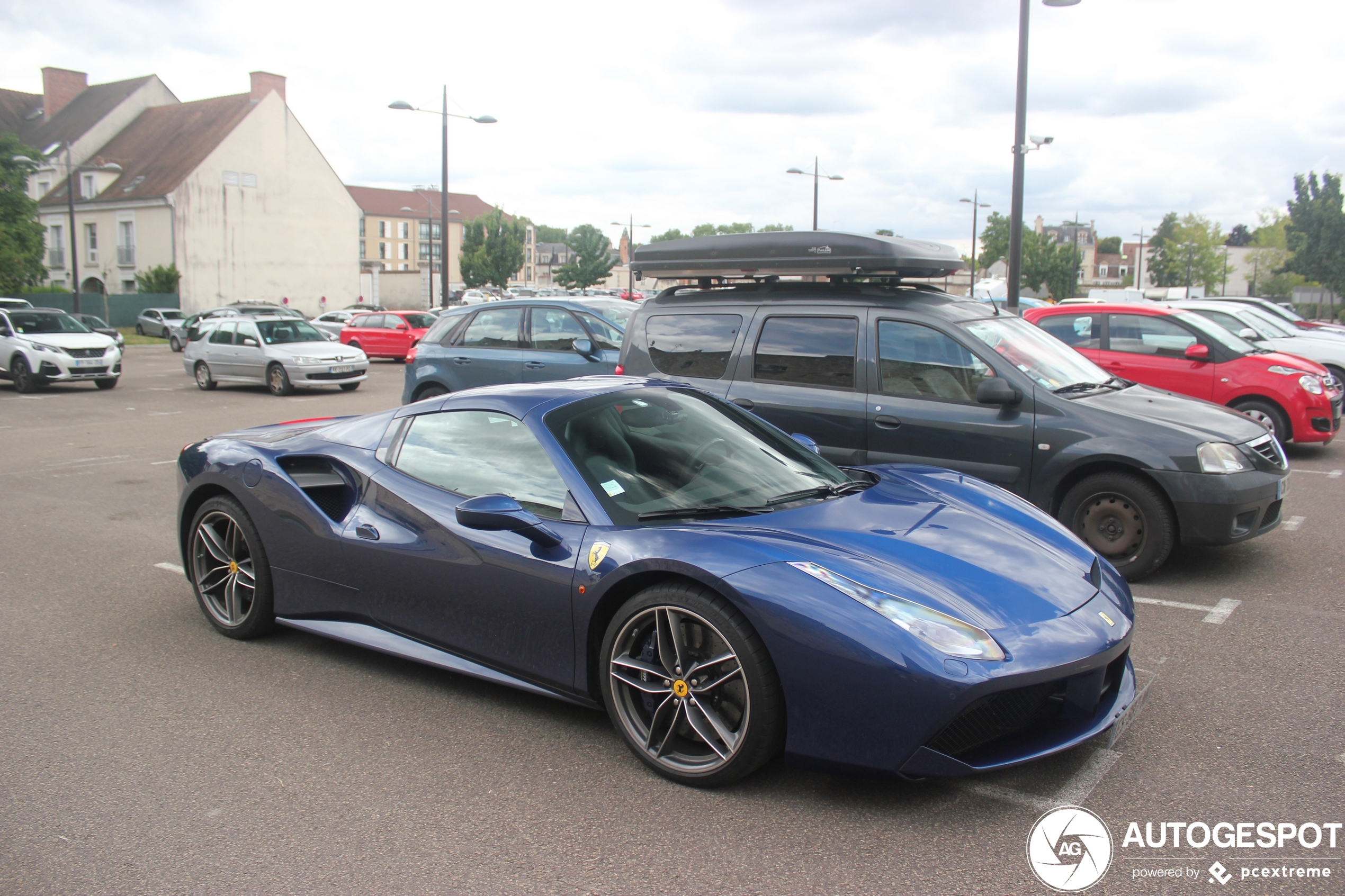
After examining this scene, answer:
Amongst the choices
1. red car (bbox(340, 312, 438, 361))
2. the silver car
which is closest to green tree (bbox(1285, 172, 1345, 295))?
red car (bbox(340, 312, 438, 361))

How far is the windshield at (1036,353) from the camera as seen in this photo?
624 cm

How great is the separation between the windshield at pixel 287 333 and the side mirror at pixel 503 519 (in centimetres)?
1797

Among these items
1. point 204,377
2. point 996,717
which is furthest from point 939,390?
point 204,377

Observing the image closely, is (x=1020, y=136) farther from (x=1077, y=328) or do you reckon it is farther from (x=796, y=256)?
(x=796, y=256)

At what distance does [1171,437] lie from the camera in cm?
570

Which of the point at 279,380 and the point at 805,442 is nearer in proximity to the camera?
the point at 805,442

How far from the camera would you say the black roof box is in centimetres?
638

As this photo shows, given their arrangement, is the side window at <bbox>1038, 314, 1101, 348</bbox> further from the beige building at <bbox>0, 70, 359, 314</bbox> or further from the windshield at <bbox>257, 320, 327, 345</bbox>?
the beige building at <bbox>0, 70, 359, 314</bbox>

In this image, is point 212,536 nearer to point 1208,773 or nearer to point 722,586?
point 722,586

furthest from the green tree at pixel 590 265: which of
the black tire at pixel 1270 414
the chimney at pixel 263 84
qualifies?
the black tire at pixel 1270 414

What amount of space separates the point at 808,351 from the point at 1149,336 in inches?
216

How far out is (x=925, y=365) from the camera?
6344mm

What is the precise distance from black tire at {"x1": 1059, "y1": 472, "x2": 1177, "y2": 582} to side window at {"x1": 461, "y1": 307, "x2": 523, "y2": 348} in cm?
690

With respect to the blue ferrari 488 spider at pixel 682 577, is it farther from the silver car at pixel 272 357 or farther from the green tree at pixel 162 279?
the green tree at pixel 162 279
